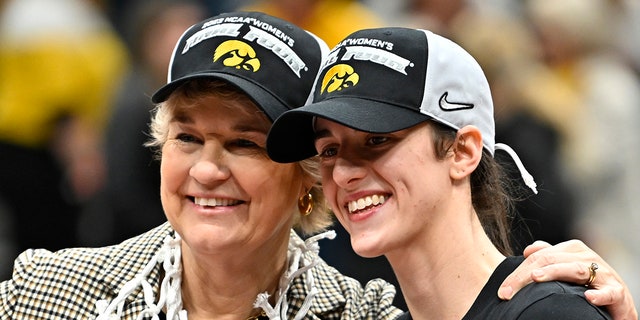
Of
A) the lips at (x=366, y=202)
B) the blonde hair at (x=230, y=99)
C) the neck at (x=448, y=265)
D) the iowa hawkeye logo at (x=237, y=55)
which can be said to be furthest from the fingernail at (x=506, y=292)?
the iowa hawkeye logo at (x=237, y=55)

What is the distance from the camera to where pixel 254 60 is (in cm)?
320

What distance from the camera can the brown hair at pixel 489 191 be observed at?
2.86 meters

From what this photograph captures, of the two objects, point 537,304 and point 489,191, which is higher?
point 489,191

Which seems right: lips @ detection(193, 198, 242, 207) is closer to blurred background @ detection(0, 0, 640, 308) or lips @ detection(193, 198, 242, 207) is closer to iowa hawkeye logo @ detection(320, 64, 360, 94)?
iowa hawkeye logo @ detection(320, 64, 360, 94)

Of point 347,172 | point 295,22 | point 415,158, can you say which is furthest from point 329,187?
point 295,22

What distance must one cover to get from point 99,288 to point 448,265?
3.44ft

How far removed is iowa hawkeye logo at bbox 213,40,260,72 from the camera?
10.4 feet

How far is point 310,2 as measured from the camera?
6.21m

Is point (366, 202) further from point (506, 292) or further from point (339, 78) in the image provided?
point (506, 292)

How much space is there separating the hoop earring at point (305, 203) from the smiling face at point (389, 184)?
0.47 meters

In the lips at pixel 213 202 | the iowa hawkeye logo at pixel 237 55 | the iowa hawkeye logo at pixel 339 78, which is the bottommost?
the lips at pixel 213 202

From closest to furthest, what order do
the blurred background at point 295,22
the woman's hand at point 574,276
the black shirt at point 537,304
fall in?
the black shirt at point 537,304, the woman's hand at point 574,276, the blurred background at point 295,22

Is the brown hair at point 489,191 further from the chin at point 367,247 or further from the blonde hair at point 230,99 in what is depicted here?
the blonde hair at point 230,99

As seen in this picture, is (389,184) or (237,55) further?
(237,55)
